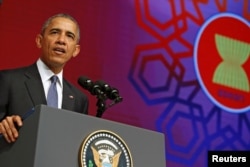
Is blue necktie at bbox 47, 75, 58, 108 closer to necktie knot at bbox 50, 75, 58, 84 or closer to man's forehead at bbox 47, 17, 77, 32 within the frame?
necktie knot at bbox 50, 75, 58, 84

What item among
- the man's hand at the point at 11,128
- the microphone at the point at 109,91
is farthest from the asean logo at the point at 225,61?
the man's hand at the point at 11,128

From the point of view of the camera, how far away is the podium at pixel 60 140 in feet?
4.69

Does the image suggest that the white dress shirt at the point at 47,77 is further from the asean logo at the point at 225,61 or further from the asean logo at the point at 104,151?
the asean logo at the point at 225,61

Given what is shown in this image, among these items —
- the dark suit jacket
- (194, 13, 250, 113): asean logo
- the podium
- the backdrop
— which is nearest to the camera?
the podium

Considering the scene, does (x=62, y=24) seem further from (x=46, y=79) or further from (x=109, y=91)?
(x=109, y=91)

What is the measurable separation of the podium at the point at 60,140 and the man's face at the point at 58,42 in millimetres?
576

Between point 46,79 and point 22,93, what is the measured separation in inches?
6.8

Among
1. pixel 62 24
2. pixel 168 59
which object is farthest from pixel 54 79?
pixel 168 59

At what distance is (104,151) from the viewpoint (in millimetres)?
1534

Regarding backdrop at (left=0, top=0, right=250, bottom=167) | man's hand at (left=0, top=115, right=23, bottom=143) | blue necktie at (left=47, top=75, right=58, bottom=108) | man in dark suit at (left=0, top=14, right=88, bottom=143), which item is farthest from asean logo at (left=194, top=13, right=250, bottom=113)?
man's hand at (left=0, top=115, right=23, bottom=143)

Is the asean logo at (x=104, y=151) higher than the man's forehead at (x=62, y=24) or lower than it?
lower

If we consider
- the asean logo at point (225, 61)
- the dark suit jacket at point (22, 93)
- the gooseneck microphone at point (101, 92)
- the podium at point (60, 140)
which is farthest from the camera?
the asean logo at point (225, 61)

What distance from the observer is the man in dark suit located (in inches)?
75.7

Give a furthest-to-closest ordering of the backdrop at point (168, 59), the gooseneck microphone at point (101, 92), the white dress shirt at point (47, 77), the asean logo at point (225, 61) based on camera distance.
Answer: the asean logo at point (225, 61)
the backdrop at point (168, 59)
the white dress shirt at point (47, 77)
the gooseneck microphone at point (101, 92)
